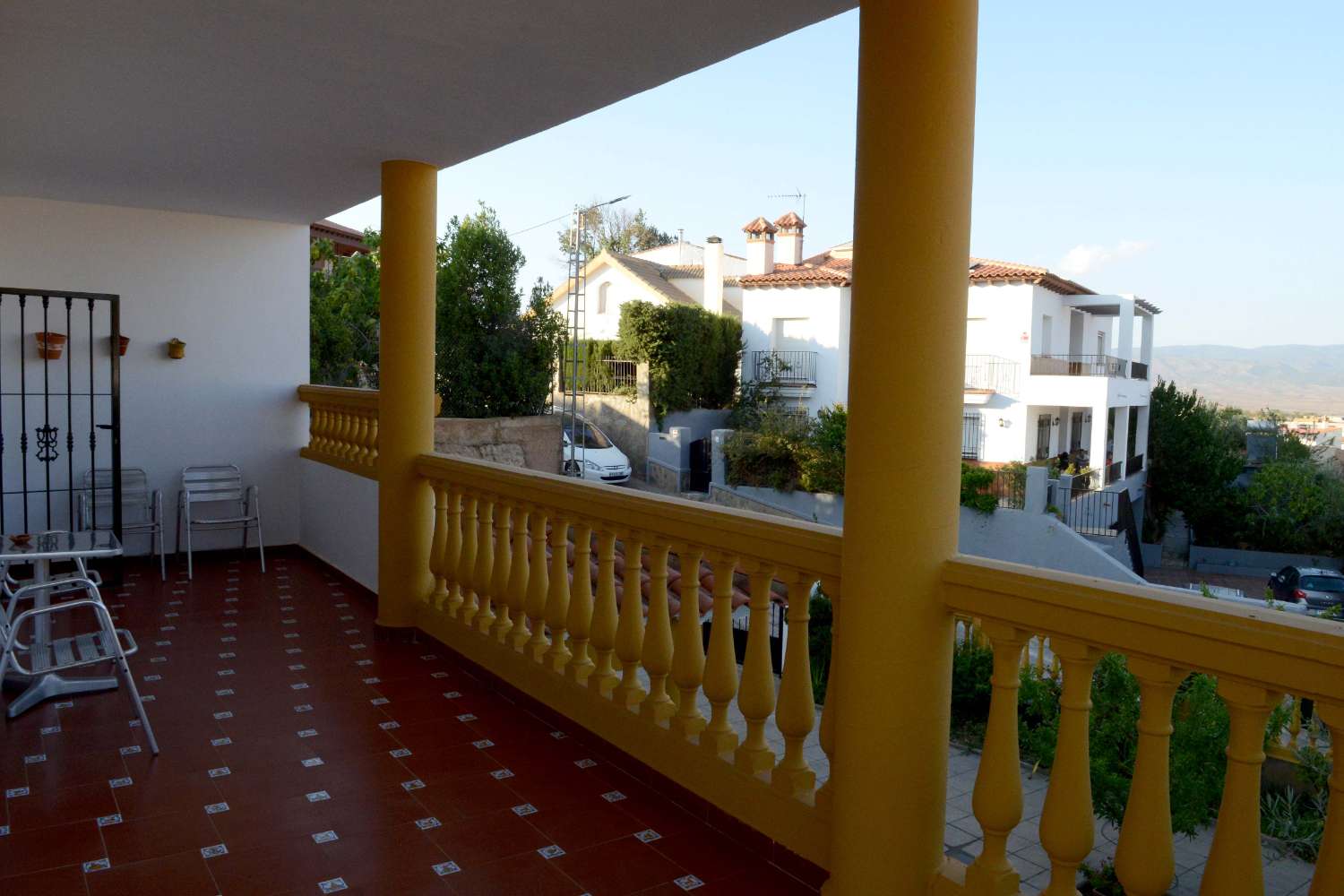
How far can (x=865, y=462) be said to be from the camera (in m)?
2.35

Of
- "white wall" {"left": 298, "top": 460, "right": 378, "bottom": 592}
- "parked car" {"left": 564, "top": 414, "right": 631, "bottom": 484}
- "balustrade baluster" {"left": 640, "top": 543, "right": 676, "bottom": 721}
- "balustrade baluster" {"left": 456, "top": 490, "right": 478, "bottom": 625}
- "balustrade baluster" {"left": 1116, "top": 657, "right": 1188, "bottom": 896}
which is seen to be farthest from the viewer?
"parked car" {"left": 564, "top": 414, "right": 631, "bottom": 484}

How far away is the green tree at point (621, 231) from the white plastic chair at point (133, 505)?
31.4 metres

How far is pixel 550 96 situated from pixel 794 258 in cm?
2290

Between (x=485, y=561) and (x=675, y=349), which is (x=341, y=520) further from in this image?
(x=675, y=349)

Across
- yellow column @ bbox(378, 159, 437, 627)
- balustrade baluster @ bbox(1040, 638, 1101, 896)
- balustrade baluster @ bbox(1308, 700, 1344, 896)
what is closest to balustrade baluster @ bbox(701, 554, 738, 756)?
balustrade baluster @ bbox(1040, 638, 1101, 896)

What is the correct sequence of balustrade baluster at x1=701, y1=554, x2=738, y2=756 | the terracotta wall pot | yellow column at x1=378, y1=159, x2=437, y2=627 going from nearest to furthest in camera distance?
balustrade baluster at x1=701, y1=554, x2=738, y2=756, yellow column at x1=378, y1=159, x2=437, y2=627, the terracotta wall pot

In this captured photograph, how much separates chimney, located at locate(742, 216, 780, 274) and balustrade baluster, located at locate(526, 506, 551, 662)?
70.0ft

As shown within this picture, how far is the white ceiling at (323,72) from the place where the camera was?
3146 millimetres

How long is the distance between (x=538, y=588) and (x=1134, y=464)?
23807 millimetres

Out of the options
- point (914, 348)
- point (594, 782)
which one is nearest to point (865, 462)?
point (914, 348)

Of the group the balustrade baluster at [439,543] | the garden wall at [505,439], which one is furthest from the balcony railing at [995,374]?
the balustrade baluster at [439,543]

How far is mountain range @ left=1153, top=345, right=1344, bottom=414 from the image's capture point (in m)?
54.5

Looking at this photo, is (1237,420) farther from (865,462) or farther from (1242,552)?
(865,462)

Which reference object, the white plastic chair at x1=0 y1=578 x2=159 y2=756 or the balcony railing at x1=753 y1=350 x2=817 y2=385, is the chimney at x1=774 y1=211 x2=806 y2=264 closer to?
the balcony railing at x1=753 y1=350 x2=817 y2=385
